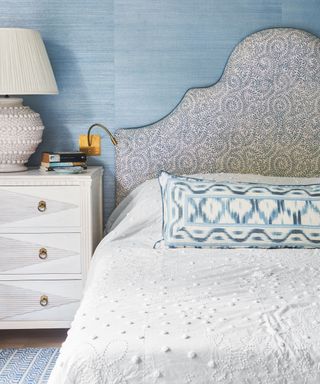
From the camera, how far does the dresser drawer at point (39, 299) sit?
10.1 ft

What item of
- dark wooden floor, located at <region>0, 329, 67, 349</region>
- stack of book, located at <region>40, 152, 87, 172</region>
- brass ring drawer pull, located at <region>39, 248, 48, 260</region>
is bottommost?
dark wooden floor, located at <region>0, 329, 67, 349</region>

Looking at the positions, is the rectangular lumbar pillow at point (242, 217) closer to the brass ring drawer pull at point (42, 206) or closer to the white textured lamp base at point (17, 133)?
the brass ring drawer pull at point (42, 206)

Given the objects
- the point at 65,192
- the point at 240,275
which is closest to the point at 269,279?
the point at 240,275

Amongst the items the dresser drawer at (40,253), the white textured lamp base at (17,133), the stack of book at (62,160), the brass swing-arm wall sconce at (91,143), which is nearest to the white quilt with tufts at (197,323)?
the dresser drawer at (40,253)

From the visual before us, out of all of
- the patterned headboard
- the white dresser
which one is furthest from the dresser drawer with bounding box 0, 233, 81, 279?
the patterned headboard

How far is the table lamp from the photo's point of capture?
3037mm

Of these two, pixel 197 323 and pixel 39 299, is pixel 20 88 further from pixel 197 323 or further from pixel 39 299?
pixel 197 323

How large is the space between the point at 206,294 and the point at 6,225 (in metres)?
1.33

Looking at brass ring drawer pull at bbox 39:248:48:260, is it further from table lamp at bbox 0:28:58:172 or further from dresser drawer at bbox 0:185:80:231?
table lamp at bbox 0:28:58:172

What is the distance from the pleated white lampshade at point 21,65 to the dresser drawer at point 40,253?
632 millimetres

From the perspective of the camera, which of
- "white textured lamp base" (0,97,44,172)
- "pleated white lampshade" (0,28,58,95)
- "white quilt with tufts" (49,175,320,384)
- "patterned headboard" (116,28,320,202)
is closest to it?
"white quilt with tufts" (49,175,320,384)

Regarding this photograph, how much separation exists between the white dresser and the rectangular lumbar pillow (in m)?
0.50

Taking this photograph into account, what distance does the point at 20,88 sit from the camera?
9.91 feet

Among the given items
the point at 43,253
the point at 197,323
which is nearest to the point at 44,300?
the point at 43,253
